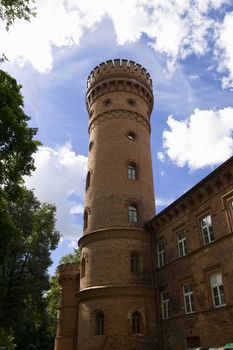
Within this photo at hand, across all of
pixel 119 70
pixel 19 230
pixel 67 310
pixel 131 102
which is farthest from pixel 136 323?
pixel 119 70

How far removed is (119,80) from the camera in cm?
2741

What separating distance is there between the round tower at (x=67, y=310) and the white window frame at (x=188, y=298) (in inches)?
448

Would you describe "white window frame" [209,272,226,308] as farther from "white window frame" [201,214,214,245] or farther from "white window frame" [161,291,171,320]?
"white window frame" [161,291,171,320]

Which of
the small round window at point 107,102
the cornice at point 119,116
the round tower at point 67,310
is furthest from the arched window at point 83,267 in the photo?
the small round window at point 107,102

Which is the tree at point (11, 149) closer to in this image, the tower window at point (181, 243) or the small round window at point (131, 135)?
the tower window at point (181, 243)

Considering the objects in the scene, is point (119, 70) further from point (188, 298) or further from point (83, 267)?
point (188, 298)

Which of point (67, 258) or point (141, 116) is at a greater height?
point (141, 116)

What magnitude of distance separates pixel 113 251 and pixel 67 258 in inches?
931

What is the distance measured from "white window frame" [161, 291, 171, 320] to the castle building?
0.18 ft

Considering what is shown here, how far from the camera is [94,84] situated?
2880 cm

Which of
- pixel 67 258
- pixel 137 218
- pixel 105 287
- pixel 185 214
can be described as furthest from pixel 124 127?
pixel 67 258

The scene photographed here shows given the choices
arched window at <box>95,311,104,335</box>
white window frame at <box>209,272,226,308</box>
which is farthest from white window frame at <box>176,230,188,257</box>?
arched window at <box>95,311,104,335</box>

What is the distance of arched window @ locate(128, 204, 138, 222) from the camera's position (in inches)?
887

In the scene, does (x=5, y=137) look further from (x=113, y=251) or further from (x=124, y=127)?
(x=124, y=127)
